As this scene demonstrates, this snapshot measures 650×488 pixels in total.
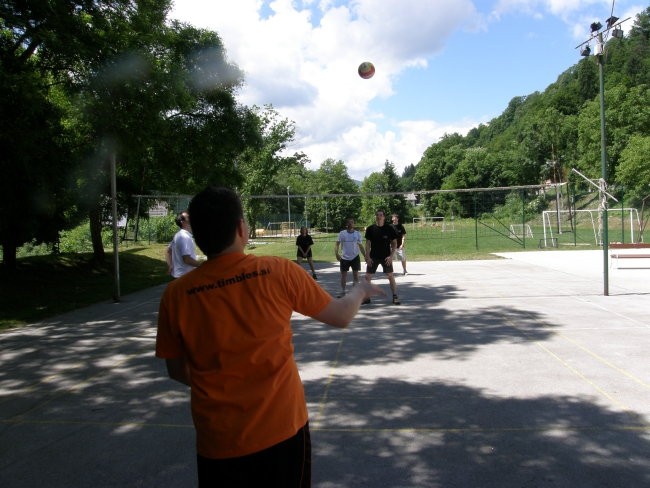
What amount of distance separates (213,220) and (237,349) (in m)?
0.48

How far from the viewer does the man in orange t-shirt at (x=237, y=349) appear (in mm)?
1820

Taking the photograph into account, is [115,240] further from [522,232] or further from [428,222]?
[428,222]

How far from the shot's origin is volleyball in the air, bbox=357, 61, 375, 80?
42.1 ft

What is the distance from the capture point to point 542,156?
75.1 metres

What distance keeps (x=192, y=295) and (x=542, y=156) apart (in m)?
81.0

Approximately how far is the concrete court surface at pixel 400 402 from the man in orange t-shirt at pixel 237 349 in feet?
5.64

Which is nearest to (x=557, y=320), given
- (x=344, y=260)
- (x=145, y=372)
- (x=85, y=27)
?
(x=344, y=260)

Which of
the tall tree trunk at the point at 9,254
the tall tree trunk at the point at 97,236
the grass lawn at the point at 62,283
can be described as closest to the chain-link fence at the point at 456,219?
the tall tree trunk at the point at 97,236

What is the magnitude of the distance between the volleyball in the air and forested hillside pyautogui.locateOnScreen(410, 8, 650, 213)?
17.2ft

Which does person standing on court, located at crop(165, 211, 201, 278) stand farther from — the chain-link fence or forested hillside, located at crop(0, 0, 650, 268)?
the chain-link fence

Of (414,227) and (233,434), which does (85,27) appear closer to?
(233,434)

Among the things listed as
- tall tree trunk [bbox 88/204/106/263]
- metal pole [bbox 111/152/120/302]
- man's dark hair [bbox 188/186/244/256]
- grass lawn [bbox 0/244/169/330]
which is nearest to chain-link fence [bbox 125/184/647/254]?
tall tree trunk [bbox 88/204/106/263]

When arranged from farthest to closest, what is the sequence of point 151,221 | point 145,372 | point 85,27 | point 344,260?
point 151,221 → point 344,260 → point 85,27 → point 145,372

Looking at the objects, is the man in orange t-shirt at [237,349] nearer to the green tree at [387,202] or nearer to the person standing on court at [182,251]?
the person standing on court at [182,251]
